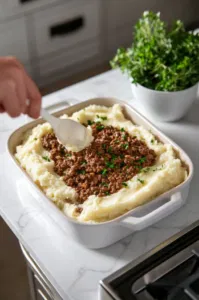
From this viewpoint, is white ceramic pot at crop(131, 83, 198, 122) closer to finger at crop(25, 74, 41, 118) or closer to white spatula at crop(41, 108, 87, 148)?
white spatula at crop(41, 108, 87, 148)

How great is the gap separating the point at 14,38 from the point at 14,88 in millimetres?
1744

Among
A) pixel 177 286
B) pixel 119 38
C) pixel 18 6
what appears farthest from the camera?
pixel 119 38

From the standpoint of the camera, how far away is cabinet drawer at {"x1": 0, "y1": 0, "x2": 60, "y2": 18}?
8.36 ft

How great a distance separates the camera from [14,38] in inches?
105

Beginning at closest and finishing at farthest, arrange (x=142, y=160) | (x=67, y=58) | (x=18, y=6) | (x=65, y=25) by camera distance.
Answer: (x=142, y=160) → (x=18, y=6) → (x=65, y=25) → (x=67, y=58)

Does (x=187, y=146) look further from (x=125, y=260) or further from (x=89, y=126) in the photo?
(x=125, y=260)

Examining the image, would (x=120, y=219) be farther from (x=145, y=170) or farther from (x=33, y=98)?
(x=33, y=98)

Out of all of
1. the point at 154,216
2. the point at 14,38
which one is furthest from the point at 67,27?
the point at 154,216

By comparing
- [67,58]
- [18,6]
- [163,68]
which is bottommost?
[67,58]

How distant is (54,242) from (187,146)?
442mm

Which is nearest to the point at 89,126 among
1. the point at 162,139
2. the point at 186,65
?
the point at 162,139

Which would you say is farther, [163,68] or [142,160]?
[163,68]

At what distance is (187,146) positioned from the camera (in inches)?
50.5

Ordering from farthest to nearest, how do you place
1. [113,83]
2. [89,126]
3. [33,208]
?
[113,83] < [89,126] < [33,208]
